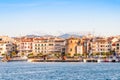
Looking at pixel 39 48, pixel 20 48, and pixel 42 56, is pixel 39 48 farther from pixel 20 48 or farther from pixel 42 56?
pixel 42 56

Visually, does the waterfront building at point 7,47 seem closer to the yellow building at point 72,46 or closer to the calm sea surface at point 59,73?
the yellow building at point 72,46

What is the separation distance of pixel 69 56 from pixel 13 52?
2324cm

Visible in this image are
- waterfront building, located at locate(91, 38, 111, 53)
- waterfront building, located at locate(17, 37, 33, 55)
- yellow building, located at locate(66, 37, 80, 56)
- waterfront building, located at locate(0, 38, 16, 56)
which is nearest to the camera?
yellow building, located at locate(66, 37, 80, 56)

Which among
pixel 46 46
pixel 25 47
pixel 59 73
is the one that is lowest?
pixel 59 73

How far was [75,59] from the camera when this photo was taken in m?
133

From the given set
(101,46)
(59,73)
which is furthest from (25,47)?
(59,73)

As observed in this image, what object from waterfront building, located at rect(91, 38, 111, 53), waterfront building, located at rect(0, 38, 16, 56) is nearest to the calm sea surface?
waterfront building, located at rect(91, 38, 111, 53)

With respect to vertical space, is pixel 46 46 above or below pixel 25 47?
above

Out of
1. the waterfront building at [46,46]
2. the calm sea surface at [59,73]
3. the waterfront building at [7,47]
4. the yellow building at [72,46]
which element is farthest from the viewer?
the waterfront building at [7,47]

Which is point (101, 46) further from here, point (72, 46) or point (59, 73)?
point (59, 73)

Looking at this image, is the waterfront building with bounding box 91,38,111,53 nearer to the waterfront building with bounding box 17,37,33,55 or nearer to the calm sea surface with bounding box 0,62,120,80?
the waterfront building with bounding box 17,37,33,55

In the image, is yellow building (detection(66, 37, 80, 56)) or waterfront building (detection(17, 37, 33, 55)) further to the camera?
waterfront building (detection(17, 37, 33, 55))

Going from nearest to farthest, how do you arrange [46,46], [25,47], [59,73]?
1. [59,73]
2. [46,46]
3. [25,47]

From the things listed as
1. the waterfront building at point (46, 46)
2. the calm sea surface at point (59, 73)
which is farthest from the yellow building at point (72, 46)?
the calm sea surface at point (59, 73)
